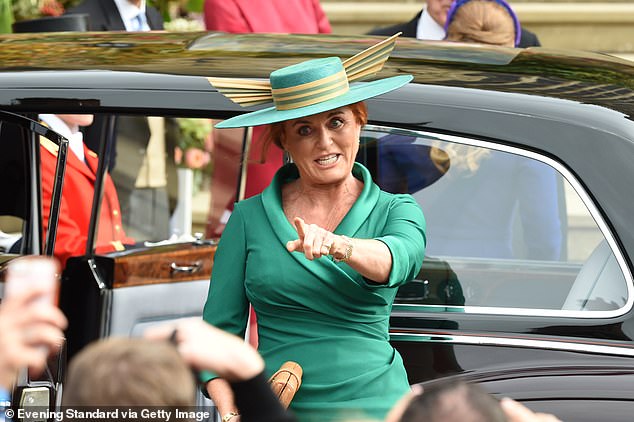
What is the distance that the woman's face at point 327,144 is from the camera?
113 inches

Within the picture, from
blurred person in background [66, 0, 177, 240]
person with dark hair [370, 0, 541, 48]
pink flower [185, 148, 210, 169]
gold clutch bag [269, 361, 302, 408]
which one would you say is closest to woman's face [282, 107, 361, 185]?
gold clutch bag [269, 361, 302, 408]

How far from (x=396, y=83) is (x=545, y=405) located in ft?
2.71

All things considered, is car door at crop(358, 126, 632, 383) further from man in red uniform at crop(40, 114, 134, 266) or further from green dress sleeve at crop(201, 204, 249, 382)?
man in red uniform at crop(40, 114, 134, 266)

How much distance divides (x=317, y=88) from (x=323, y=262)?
15.8 inches

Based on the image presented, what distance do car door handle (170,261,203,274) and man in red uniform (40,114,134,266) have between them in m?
0.31

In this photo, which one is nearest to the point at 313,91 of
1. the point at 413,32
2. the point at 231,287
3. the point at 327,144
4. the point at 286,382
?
the point at 327,144

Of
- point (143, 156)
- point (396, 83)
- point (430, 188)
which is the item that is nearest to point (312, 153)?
point (396, 83)

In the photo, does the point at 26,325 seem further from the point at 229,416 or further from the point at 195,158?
the point at 195,158

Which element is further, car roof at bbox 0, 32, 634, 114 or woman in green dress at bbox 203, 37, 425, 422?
car roof at bbox 0, 32, 634, 114

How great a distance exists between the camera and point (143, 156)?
5516 mm

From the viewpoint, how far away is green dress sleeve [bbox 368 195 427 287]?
267 cm

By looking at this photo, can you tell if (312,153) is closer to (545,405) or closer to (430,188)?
(430,188)

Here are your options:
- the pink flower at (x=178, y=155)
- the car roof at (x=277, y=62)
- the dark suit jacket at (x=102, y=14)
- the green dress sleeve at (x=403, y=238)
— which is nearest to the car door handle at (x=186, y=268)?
the car roof at (x=277, y=62)

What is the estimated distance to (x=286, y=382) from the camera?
2701mm
